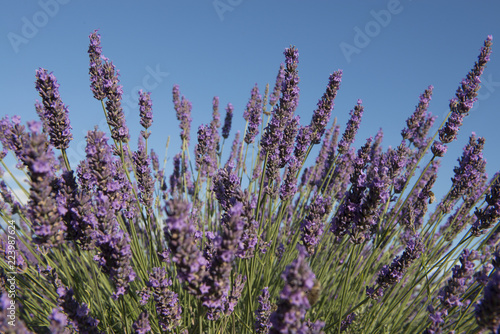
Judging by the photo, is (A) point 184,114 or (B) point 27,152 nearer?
(B) point 27,152

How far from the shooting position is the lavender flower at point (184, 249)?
1.34 metres

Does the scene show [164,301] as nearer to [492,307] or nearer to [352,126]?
[492,307]

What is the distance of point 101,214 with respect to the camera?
1679 millimetres

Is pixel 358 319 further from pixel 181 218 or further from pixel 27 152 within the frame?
pixel 27 152

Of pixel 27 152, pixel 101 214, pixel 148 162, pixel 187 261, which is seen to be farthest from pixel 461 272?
pixel 27 152

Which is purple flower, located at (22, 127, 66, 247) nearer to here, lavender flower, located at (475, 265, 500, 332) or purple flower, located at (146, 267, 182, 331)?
purple flower, located at (146, 267, 182, 331)

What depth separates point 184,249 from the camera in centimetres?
140

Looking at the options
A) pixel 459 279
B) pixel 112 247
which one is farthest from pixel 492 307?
pixel 112 247

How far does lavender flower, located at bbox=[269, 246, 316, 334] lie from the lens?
1.20 metres

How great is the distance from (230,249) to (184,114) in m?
3.50

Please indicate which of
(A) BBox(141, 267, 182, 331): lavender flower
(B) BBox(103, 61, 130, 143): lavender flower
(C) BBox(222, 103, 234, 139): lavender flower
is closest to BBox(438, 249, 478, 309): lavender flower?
(A) BBox(141, 267, 182, 331): lavender flower

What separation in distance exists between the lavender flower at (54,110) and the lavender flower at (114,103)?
1.78ft

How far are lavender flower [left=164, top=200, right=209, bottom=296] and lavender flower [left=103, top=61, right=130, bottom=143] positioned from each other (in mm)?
1631

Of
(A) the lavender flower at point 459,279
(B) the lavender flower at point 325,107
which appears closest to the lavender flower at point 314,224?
(A) the lavender flower at point 459,279
